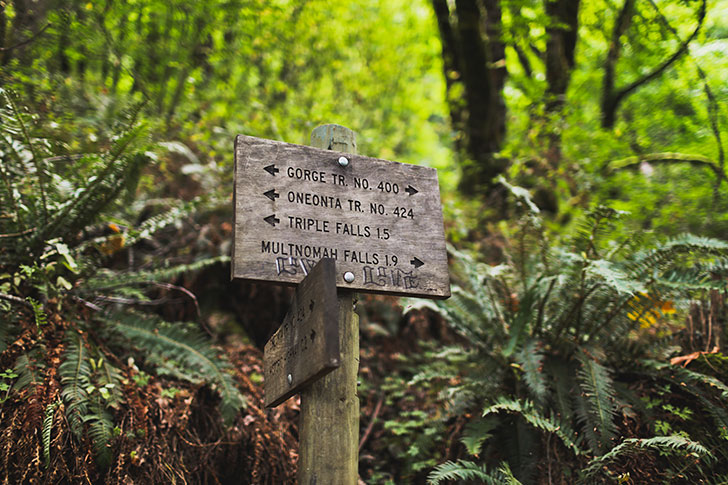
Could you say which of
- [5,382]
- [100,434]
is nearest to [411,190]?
[100,434]

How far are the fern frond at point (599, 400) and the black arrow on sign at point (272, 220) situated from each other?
75.9 inches

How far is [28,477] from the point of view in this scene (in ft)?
6.86

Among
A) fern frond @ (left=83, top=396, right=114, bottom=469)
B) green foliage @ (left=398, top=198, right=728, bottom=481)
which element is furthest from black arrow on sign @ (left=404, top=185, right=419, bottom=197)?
fern frond @ (left=83, top=396, right=114, bottom=469)

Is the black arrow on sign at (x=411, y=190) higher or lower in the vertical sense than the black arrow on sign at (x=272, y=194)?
higher

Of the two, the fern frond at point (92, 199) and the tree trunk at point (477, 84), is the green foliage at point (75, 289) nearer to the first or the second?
the fern frond at point (92, 199)

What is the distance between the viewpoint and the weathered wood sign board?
1742 mm

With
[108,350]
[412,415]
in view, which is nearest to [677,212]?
[412,415]

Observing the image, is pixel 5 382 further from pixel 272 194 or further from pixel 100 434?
pixel 272 194

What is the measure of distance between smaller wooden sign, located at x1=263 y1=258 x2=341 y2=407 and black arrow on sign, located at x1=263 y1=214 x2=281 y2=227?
0.84 feet

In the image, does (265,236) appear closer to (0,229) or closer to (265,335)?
(0,229)

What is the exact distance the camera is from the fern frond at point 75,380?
222 centimetres

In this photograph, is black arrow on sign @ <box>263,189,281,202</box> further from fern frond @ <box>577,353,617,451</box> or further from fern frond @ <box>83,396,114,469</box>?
fern frond @ <box>577,353,617,451</box>

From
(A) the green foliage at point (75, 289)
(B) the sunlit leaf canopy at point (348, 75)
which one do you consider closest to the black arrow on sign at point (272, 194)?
(A) the green foliage at point (75, 289)

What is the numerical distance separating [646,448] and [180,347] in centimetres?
263
